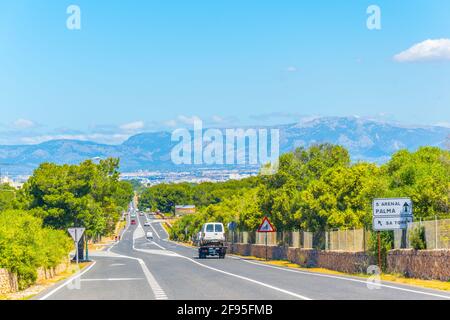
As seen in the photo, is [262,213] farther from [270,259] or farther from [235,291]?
[235,291]

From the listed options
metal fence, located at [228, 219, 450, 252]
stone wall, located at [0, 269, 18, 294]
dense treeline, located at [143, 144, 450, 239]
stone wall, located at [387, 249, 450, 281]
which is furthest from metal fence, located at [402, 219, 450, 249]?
stone wall, located at [0, 269, 18, 294]

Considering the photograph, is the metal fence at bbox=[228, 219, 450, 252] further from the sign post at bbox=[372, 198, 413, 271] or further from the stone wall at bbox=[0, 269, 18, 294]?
the stone wall at bbox=[0, 269, 18, 294]

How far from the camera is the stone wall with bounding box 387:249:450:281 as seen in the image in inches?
1099

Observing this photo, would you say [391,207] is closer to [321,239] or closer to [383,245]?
[383,245]

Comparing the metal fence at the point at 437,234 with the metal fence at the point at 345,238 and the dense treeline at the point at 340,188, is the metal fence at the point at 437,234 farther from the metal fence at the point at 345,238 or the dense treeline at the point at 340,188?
the dense treeline at the point at 340,188

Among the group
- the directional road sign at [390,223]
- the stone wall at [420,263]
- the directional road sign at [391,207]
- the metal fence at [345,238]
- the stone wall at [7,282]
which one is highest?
the directional road sign at [391,207]

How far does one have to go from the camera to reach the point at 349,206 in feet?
157

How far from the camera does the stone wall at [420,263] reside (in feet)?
91.6

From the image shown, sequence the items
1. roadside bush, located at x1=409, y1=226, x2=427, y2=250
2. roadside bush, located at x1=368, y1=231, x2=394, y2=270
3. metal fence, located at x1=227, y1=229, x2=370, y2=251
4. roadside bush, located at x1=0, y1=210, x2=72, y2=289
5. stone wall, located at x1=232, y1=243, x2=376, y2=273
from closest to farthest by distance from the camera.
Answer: roadside bush, located at x1=0, y1=210, x2=72, y2=289 < roadside bush, located at x1=409, y1=226, x2=427, y2=250 < roadside bush, located at x1=368, y1=231, x2=394, y2=270 < stone wall, located at x1=232, y1=243, x2=376, y2=273 < metal fence, located at x1=227, y1=229, x2=370, y2=251

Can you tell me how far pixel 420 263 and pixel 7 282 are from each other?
14.9 m

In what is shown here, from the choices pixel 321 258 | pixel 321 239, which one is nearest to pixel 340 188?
pixel 321 239

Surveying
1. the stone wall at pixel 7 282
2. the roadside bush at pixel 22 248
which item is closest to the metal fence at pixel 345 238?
the roadside bush at pixel 22 248

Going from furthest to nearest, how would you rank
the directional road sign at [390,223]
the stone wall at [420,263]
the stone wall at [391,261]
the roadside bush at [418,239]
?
the directional road sign at [390,223]
the roadside bush at [418,239]
the stone wall at [391,261]
the stone wall at [420,263]
